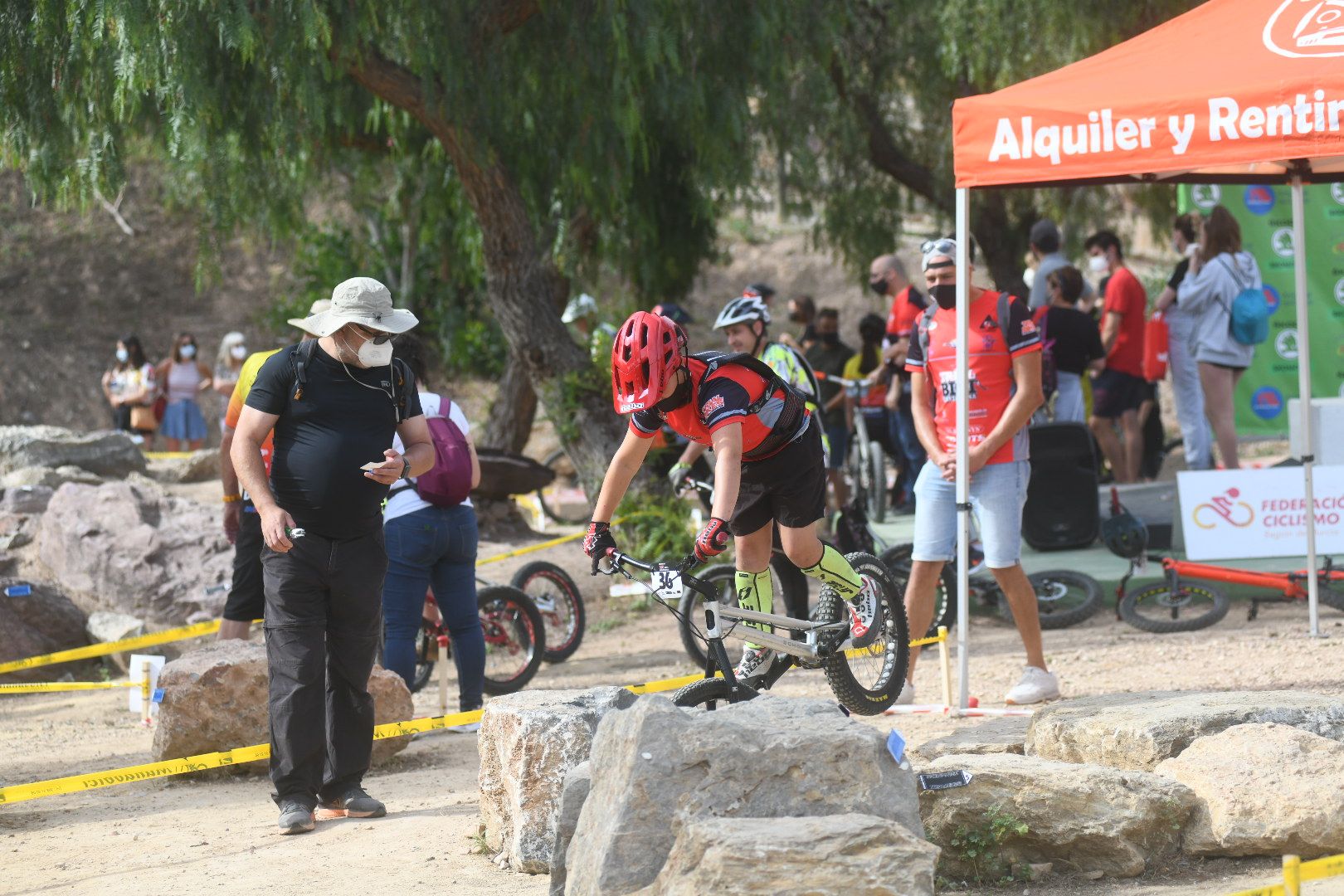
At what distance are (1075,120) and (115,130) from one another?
22.0 feet

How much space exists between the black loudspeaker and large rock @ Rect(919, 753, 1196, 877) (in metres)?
5.24

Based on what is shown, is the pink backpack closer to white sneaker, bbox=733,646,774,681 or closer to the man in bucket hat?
the man in bucket hat

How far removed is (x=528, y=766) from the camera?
4.84m

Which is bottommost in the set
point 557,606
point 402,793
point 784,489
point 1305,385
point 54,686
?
point 402,793

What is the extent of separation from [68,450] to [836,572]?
1077cm

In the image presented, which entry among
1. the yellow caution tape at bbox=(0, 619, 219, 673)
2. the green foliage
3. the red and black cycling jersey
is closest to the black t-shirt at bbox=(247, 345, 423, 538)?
the red and black cycling jersey

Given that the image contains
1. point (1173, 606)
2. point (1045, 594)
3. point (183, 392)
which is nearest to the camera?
point (1173, 606)

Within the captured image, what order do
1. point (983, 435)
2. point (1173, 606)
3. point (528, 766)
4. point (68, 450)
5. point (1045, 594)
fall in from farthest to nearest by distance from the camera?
point (68, 450), point (1045, 594), point (1173, 606), point (983, 435), point (528, 766)

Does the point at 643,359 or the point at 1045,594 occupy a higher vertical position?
the point at 643,359

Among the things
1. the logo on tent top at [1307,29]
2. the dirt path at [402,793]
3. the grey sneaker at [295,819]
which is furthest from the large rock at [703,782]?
the logo on tent top at [1307,29]

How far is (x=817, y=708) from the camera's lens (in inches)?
170

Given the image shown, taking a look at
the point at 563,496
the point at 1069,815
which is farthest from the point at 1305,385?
the point at 563,496

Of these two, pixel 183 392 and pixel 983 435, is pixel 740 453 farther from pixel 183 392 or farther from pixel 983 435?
pixel 183 392

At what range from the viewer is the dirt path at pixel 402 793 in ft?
15.6
